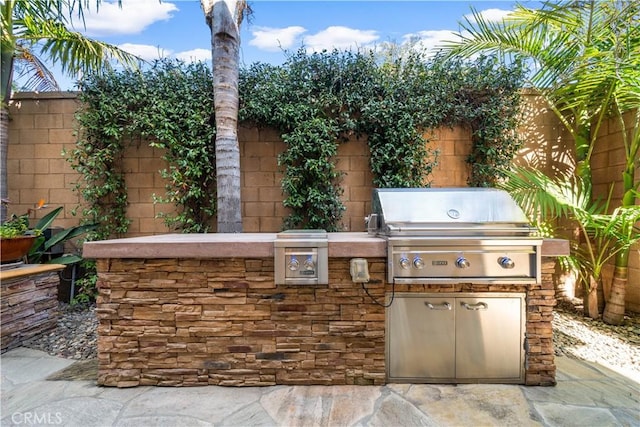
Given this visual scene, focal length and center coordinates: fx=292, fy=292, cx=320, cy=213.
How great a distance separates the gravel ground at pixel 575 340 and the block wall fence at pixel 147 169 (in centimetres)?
140

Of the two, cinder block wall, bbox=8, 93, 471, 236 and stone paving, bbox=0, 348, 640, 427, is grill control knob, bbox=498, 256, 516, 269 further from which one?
cinder block wall, bbox=8, 93, 471, 236

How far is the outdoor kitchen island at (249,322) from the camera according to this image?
2.16 metres

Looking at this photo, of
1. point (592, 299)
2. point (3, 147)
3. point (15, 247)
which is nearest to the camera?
point (15, 247)

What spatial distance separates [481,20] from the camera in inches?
142

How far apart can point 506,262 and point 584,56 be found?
2667 mm

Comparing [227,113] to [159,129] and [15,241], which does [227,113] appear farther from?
[15,241]

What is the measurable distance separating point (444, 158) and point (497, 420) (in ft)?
10.5

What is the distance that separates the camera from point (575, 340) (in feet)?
9.73

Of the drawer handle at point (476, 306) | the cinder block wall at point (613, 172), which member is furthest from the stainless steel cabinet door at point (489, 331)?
the cinder block wall at point (613, 172)

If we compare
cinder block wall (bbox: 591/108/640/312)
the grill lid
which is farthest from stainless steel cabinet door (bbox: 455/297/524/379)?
cinder block wall (bbox: 591/108/640/312)

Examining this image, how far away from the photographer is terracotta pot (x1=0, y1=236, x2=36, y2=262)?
2.94m

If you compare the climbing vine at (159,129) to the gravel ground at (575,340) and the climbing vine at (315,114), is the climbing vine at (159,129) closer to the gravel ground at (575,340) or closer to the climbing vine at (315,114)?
the climbing vine at (315,114)

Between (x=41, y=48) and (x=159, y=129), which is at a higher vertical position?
(x=41, y=48)

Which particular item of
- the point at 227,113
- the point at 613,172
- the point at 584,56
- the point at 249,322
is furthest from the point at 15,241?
the point at 613,172
